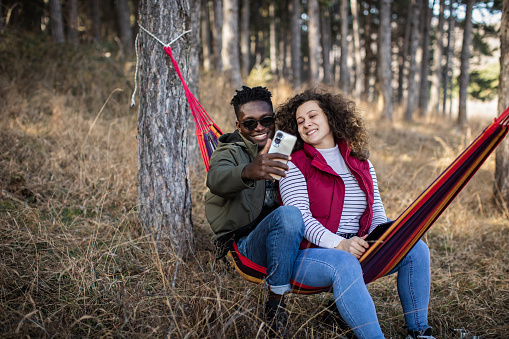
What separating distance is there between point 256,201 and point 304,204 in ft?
0.83

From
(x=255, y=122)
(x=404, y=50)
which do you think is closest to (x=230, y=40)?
(x=255, y=122)

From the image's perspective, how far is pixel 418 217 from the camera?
5.31ft

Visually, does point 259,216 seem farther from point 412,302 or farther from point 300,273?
point 412,302

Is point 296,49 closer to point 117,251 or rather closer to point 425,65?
point 425,65

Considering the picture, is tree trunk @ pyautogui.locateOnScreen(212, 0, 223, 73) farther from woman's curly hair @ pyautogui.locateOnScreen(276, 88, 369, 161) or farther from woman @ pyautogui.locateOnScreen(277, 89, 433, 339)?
woman @ pyautogui.locateOnScreen(277, 89, 433, 339)

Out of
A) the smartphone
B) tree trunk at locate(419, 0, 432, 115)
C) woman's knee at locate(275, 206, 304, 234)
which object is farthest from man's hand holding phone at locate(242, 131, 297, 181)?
tree trunk at locate(419, 0, 432, 115)

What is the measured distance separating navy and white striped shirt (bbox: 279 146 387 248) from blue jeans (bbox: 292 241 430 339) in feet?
0.32

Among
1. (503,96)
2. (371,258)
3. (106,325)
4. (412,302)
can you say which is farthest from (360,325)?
(503,96)

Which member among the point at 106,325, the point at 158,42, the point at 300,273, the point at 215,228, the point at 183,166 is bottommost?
the point at 106,325

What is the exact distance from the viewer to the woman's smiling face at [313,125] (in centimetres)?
194

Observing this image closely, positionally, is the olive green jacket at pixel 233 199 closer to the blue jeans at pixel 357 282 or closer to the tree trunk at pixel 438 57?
the blue jeans at pixel 357 282

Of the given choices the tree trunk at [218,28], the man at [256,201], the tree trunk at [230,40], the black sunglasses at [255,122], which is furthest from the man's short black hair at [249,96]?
the tree trunk at [218,28]

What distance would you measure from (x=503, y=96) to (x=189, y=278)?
353 cm

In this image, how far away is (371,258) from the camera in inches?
61.9
